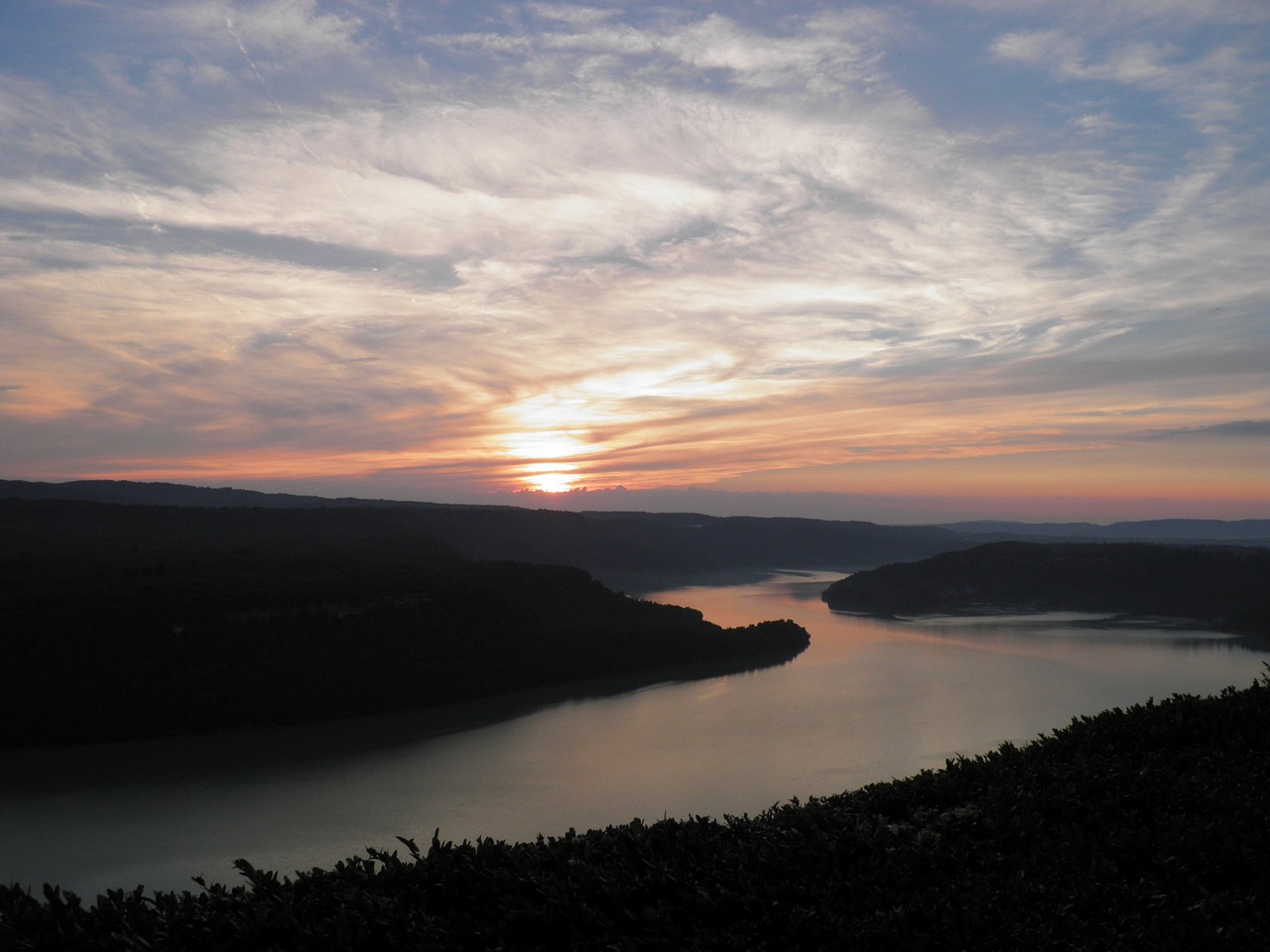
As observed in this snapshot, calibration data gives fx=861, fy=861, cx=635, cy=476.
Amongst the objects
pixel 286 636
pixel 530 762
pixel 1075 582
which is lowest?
pixel 530 762

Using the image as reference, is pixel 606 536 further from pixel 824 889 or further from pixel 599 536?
pixel 824 889

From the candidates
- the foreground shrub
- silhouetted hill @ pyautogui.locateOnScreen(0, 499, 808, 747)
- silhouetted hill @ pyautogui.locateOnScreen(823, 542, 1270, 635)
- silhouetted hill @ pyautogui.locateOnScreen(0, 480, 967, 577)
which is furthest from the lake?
silhouetted hill @ pyautogui.locateOnScreen(0, 480, 967, 577)

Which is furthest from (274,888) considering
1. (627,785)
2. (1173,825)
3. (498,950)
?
(627,785)

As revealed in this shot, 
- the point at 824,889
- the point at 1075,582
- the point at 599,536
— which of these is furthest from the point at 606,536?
the point at 824,889

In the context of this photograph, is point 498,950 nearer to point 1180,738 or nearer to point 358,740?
point 1180,738

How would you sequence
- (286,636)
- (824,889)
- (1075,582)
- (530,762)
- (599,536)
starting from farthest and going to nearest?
(599,536) < (1075,582) < (286,636) < (530,762) < (824,889)

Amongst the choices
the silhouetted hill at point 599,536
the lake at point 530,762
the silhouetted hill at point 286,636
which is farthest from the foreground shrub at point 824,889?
the silhouetted hill at point 599,536
